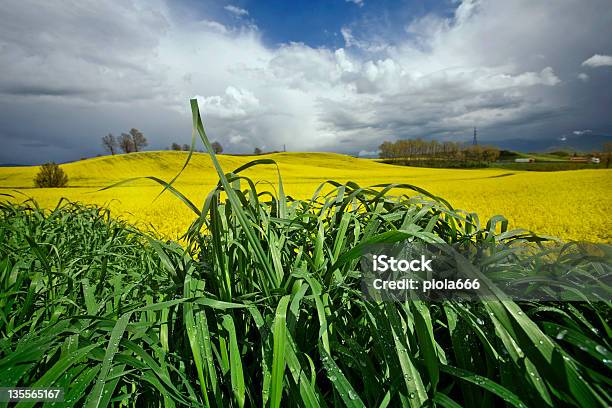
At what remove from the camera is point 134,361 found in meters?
0.67

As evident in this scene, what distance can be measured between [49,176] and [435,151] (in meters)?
52.1

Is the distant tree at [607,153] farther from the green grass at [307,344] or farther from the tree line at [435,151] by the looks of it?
the green grass at [307,344]

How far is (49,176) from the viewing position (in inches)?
1109

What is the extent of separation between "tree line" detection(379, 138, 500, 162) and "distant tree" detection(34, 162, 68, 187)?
154ft

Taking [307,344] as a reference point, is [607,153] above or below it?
above

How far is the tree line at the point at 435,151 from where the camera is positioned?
137 feet

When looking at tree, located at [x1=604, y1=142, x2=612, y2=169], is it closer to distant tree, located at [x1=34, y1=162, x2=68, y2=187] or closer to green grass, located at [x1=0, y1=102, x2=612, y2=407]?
green grass, located at [x1=0, y1=102, x2=612, y2=407]

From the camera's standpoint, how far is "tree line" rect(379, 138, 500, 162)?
137 feet

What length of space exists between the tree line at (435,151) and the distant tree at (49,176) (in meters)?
46.8

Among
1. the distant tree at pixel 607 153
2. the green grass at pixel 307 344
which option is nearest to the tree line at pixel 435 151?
the distant tree at pixel 607 153

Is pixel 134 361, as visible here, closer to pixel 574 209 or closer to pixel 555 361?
pixel 555 361

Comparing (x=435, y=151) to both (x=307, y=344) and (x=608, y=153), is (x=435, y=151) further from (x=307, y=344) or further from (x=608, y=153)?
(x=307, y=344)

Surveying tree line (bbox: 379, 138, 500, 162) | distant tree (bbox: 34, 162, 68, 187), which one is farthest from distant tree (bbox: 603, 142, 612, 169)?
distant tree (bbox: 34, 162, 68, 187)

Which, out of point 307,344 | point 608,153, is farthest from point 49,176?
point 608,153
